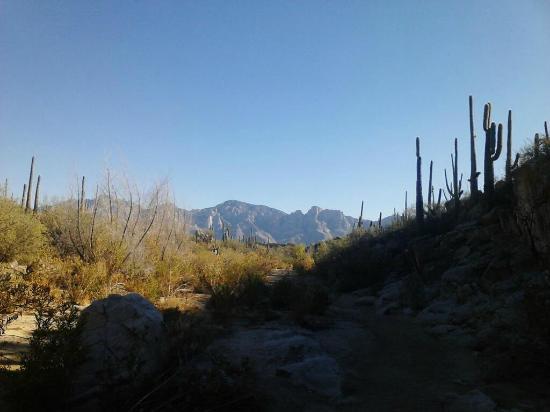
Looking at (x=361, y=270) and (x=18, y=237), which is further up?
(x=18, y=237)

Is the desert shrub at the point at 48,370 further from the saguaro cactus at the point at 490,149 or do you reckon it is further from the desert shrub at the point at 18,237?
the saguaro cactus at the point at 490,149

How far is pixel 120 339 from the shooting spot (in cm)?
446

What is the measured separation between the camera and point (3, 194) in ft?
44.5

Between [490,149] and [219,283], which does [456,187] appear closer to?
[490,149]

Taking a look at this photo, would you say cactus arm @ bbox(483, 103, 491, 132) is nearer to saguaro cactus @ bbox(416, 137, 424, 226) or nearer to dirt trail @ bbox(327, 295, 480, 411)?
saguaro cactus @ bbox(416, 137, 424, 226)

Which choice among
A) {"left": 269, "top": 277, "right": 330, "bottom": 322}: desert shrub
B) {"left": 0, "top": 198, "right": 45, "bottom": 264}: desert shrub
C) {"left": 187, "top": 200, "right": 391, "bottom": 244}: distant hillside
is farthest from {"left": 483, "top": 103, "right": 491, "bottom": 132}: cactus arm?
{"left": 187, "top": 200, "right": 391, "bottom": 244}: distant hillside

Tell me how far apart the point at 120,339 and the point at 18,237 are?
8.36m

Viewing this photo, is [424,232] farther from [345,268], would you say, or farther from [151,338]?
[151,338]

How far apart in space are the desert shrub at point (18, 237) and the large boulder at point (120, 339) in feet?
23.5

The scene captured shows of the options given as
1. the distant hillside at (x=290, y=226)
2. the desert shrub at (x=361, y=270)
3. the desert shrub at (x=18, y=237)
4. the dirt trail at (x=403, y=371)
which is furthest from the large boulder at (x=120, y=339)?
the distant hillside at (x=290, y=226)

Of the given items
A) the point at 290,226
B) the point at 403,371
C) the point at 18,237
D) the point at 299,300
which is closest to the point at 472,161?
the point at 299,300

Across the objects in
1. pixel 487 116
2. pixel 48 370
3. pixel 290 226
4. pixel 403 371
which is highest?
pixel 290 226

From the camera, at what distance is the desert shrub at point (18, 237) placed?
10.7 meters

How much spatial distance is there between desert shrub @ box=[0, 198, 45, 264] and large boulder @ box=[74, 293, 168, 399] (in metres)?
7.17
